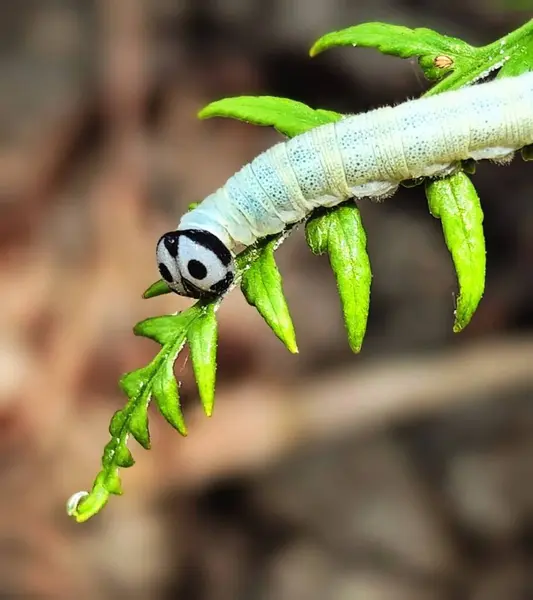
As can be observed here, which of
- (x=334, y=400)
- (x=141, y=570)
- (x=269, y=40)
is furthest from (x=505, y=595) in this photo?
(x=269, y=40)

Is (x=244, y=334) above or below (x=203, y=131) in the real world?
below

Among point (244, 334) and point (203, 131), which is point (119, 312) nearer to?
point (244, 334)

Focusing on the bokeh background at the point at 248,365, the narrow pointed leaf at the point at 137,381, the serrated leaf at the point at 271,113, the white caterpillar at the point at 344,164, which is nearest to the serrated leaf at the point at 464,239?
the white caterpillar at the point at 344,164

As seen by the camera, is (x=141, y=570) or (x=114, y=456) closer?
(x=114, y=456)

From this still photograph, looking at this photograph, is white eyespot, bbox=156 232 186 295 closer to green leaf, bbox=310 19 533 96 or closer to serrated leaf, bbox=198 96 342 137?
serrated leaf, bbox=198 96 342 137

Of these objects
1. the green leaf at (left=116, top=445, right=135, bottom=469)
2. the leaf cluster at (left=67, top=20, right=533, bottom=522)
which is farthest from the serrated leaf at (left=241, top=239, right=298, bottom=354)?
the green leaf at (left=116, top=445, right=135, bottom=469)

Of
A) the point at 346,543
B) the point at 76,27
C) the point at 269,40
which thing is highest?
the point at 76,27
